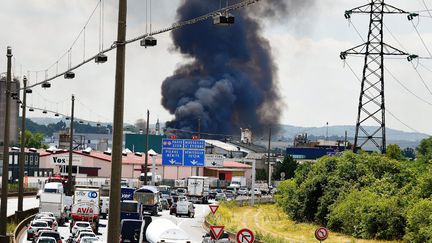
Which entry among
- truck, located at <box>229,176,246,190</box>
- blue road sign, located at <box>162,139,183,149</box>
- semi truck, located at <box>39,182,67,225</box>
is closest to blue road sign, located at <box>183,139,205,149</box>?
blue road sign, located at <box>162,139,183,149</box>

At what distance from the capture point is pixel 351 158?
274ft

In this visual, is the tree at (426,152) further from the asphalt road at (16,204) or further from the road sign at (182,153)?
the asphalt road at (16,204)

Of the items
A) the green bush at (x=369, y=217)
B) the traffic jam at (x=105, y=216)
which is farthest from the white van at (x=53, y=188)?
the green bush at (x=369, y=217)

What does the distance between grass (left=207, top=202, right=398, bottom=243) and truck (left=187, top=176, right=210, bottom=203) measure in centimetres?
833

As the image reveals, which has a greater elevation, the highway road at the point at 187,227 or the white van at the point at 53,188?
the white van at the point at 53,188

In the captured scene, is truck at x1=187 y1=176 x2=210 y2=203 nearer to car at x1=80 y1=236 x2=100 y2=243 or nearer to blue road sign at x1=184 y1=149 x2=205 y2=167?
blue road sign at x1=184 y1=149 x2=205 y2=167

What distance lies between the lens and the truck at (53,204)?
69.4m

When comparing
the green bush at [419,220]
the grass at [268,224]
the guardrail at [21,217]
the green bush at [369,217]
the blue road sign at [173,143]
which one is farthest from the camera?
the blue road sign at [173,143]

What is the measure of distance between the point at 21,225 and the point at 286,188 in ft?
131

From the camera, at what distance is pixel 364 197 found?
71.2 metres

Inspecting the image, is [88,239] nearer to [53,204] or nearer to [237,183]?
[53,204]

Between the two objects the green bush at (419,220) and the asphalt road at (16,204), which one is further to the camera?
the asphalt road at (16,204)

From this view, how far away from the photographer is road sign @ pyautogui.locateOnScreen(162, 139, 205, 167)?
11625 centimetres

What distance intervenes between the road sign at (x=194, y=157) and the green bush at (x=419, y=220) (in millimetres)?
58360
